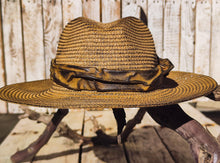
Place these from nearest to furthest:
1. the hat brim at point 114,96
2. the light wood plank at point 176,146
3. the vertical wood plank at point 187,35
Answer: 1. the hat brim at point 114,96
2. the light wood plank at point 176,146
3. the vertical wood plank at point 187,35

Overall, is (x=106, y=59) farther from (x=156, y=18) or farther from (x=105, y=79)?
(x=156, y=18)

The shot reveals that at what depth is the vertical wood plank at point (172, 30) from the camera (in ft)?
8.96

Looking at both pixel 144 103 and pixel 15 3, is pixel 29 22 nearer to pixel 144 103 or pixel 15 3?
pixel 15 3

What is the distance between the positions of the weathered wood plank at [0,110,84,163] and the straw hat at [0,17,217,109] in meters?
0.62

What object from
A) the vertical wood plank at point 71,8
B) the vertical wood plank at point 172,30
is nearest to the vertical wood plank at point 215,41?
the vertical wood plank at point 172,30

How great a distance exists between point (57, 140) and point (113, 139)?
17.6 inches

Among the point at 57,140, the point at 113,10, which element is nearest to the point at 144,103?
the point at 57,140

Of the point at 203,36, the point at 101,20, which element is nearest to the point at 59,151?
the point at 101,20

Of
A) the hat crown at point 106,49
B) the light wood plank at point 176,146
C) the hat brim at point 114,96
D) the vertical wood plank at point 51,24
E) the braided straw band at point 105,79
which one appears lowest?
the light wood plank at point 176,146

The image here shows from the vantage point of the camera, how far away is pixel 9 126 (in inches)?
106

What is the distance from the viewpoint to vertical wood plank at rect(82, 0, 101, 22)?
2670 millimetres

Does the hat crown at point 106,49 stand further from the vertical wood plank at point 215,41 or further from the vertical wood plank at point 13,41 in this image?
the vertical wood plank at point 215,41

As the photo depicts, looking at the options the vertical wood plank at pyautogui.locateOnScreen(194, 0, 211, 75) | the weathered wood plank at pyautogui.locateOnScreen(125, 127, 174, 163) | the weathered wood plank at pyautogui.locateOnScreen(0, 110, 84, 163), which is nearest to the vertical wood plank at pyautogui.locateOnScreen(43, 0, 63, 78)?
the weathered wood plank at pyautogui.locateOnScreen(0, 110, 84, 163)

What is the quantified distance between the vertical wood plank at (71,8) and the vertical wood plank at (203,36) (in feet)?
4.04
